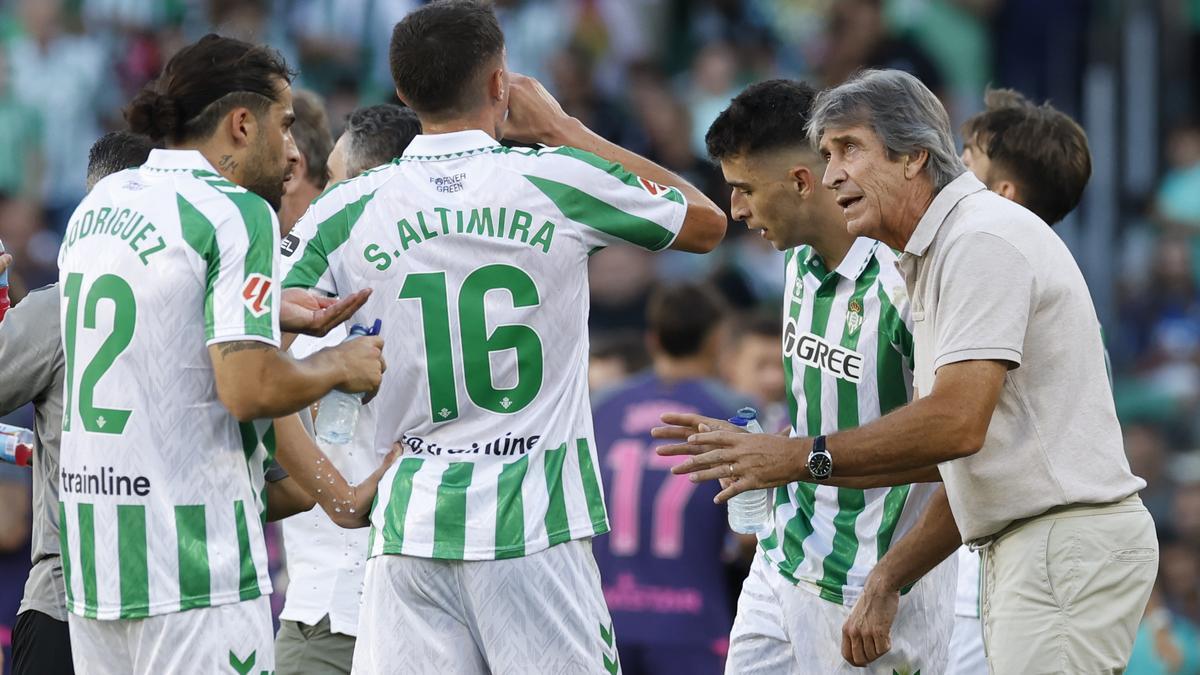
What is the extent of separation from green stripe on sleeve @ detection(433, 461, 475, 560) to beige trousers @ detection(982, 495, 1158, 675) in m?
1.55

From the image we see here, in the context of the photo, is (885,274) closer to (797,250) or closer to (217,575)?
(797,250)

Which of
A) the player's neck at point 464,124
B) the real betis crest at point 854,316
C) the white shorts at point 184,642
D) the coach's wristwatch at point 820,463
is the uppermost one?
the player's neck at point 464,124

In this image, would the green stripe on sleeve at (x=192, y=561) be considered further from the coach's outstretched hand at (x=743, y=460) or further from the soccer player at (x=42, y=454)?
the coach's outstretched hand at (x=743, y=460)

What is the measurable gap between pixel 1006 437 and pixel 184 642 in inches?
89.8

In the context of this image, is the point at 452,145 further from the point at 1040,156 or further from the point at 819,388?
the point at 1040,156

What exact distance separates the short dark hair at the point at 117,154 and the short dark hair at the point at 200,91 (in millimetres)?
773

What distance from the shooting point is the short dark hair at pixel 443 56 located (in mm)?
4871

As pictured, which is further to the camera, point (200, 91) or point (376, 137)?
point (376, 137)

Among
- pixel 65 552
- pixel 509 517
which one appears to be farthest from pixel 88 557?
pixel 509 517

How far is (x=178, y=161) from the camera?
446 cm

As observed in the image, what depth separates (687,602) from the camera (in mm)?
7602

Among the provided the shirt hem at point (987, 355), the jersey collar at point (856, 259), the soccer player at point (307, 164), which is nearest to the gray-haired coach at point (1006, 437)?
the shirt hem at point (987, 355)

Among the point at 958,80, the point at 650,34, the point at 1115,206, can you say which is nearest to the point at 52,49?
the point at 650,34

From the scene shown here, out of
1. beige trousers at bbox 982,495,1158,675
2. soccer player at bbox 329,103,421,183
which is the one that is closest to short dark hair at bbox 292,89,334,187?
soccer player at bbox 329,103,421,183
